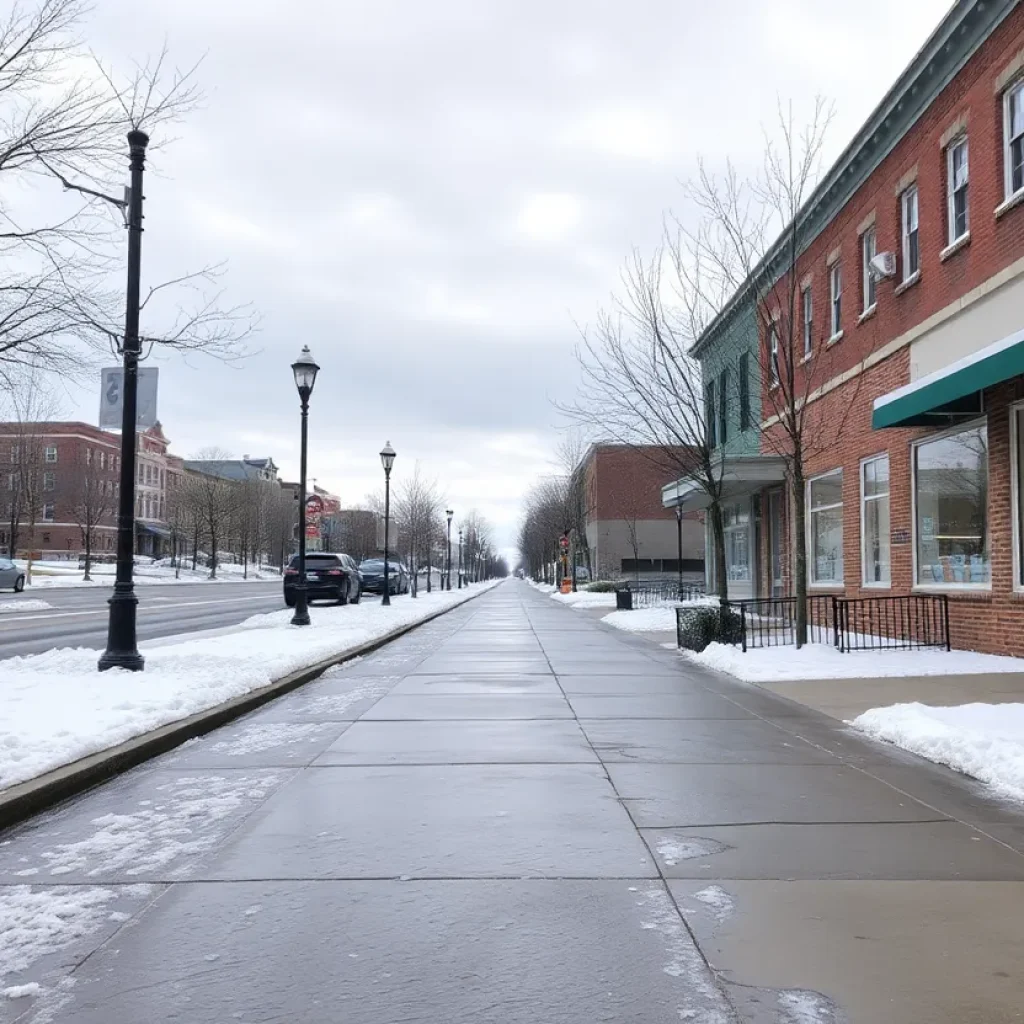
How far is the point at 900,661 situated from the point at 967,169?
24.3ft

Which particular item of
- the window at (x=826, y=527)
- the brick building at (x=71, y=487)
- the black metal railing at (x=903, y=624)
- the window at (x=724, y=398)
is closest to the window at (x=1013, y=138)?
the black metal railing at (x=903, y=624)

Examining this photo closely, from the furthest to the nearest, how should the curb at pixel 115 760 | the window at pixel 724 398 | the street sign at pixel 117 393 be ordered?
1. the window at pixel 724 398
2. the street sign at pixel 117 393
3. the curb at pixel 115 760

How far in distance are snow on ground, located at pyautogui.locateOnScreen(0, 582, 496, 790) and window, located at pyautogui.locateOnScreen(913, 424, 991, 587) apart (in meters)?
9.69

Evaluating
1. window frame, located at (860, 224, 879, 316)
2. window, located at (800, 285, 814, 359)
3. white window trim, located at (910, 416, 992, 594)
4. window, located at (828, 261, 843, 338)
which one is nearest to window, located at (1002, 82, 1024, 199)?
white window trim, located at (910, 416, 992, 594)

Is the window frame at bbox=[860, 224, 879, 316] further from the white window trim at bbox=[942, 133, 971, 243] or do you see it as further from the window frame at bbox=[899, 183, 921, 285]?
the white window trim at bbox=[942, 133, 971, 243]

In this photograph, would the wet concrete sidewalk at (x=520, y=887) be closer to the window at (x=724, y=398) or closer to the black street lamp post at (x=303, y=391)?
the black street lamp post at (x=303, y=391)

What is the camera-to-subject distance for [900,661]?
14328 mm

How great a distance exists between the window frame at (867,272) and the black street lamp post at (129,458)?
509 inches

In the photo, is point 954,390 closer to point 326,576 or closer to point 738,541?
point 738,541

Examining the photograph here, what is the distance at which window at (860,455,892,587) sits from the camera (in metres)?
18.5

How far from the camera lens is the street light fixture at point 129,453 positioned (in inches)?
454

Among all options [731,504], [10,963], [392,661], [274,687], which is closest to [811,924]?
[10,963]

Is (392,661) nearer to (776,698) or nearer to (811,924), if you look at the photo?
(776,698)

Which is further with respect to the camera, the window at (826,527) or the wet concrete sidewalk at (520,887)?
the window at (826,527)
